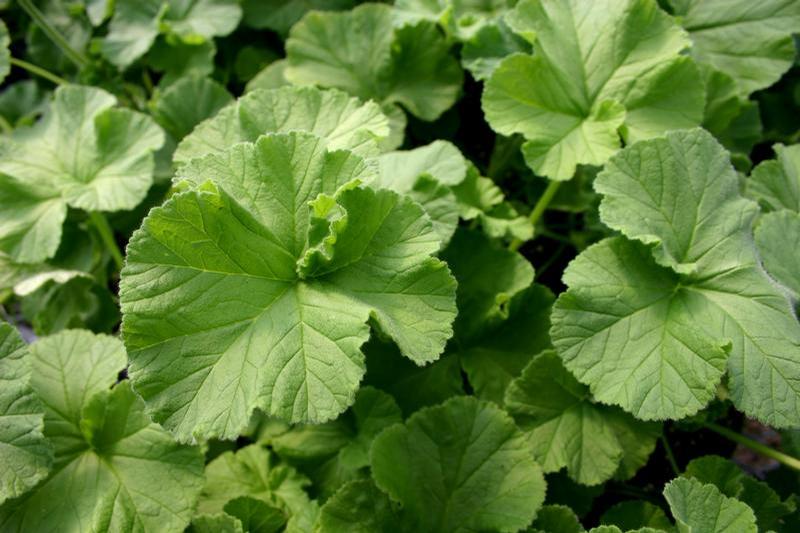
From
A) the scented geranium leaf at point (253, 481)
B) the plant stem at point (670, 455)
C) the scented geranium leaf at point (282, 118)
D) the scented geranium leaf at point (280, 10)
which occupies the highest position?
the scented geranium leaf at point (282, 118)

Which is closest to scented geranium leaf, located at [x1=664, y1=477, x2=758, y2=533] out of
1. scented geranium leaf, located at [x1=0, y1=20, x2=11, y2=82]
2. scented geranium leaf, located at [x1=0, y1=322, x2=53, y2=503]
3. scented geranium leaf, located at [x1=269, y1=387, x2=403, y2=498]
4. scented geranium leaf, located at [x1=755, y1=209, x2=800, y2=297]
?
scented geranium leaf, located at [x1=755, y1=209, x2=800, y2=297]

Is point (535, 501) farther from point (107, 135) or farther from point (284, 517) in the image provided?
point (107, 135)

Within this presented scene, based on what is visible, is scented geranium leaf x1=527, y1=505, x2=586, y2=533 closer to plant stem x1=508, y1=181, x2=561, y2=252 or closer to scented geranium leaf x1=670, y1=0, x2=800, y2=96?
plant stem x1=508, y1=181, x2=561, y2=252

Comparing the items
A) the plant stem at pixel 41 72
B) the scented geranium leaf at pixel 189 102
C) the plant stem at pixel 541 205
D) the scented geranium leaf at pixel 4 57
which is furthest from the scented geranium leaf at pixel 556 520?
the plant stem at pixel 41 72

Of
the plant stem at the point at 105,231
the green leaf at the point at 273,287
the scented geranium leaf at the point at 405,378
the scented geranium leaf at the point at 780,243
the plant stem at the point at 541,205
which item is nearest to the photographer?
the green leaf at the point at 273,287

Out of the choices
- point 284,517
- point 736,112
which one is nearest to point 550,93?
point 736,112

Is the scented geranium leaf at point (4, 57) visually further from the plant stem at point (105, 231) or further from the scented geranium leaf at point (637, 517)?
the scented geranium leaf at point (637, 517)
